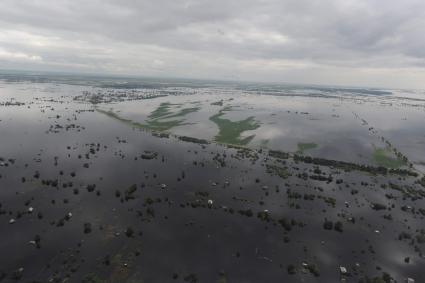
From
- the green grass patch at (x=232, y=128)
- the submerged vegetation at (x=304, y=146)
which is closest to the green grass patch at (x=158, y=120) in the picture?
the green grass patch at (x=232, y=128)

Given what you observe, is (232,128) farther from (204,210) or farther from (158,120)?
(204,210)

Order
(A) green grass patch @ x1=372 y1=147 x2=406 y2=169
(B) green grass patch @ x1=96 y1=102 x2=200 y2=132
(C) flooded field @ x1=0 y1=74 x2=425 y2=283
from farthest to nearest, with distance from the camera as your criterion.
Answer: (B) green grass patch @ x1=96 y1=102 x2=200 y2=132 → (A) green grass patch @ x1=372 y1=147 x2=406 y2=169 → (C) flooded field @ x1=0 y1=74 x2=425 y2=283

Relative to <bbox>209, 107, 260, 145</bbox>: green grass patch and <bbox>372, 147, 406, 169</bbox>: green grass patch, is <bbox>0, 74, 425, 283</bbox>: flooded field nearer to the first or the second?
<bbox>372, 147, 406, 169</bbox>: green grass patch

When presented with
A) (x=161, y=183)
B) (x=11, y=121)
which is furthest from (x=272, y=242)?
(x=11, y=121)

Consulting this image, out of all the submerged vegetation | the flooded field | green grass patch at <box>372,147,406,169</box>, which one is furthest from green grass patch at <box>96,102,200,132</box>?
green grass patch at <box>372,147,406,169</box>

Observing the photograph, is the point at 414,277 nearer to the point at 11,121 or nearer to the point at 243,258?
the point at 243,258

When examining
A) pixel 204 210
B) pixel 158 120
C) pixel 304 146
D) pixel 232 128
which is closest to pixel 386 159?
pixel 304 146

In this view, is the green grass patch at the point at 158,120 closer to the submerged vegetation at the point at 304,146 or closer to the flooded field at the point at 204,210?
the flooded field at the point at 204,210

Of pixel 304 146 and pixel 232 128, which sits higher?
pixel 232 128
